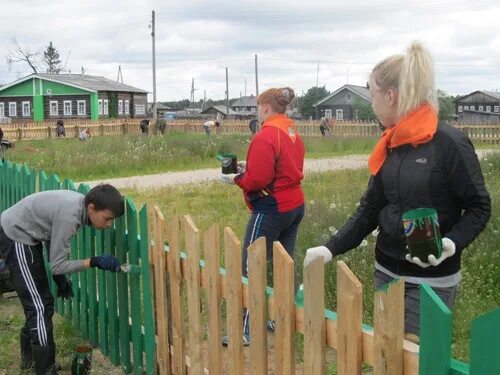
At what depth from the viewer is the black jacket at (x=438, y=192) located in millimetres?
2484

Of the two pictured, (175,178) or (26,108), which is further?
(26,108)

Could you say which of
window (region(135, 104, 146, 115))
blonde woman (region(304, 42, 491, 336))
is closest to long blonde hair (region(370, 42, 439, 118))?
blonde woman (region(304, 42, 491, 336))

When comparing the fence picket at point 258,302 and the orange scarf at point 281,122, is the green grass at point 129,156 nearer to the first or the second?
the orange scarf at point 281,122

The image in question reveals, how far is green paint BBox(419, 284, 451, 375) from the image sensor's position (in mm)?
1882

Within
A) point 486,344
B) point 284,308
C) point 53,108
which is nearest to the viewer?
point 486,344

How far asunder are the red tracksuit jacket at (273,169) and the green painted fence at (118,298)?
0.75m

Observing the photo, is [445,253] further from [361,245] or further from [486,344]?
[361,245]

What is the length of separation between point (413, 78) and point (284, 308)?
37.9 inches

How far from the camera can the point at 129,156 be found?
1719 centimetres

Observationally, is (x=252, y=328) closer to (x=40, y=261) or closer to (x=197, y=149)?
(x=40, y=261)

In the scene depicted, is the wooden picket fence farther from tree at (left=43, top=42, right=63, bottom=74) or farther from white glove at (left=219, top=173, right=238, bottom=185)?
tree at (left=43, top=42, right=63, bottom=74)

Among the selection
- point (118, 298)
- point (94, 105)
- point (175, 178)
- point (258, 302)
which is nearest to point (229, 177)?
point (118, 298)

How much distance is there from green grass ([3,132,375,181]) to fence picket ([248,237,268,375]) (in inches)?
490

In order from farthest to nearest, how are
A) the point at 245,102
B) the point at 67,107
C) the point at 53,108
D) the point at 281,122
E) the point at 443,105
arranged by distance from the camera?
the point at 245,102 < the point at 53,108 < the point at 67,107 < the point at 443,105 < the point at 281,122
